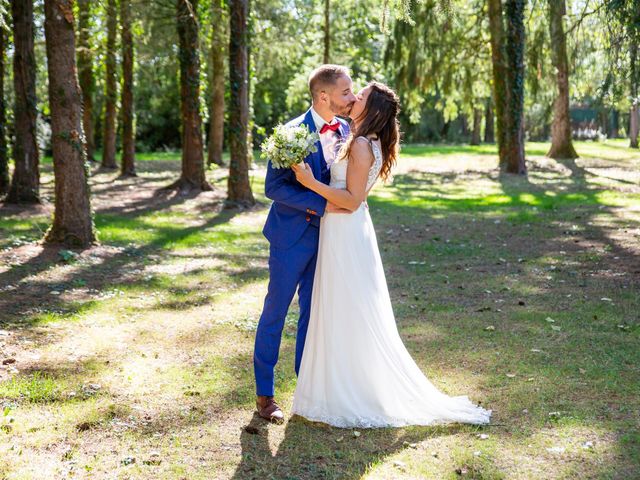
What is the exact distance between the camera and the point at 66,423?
4574mm

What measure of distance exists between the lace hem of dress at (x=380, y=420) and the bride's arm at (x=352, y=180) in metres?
1.28

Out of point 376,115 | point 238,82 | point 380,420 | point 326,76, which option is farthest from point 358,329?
point 238,82

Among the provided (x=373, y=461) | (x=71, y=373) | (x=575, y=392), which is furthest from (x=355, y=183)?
(x=71, y=373)

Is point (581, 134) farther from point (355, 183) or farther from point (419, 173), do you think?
point (355, 183)

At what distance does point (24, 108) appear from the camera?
12.8m

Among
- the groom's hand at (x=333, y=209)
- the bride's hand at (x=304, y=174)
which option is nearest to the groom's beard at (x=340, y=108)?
the bride's hand at (x=304, y=174)

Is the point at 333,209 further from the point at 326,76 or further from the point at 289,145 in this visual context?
the point at 326,76

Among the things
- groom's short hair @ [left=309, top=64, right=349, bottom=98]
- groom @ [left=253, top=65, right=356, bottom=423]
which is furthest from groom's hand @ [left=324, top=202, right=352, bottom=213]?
groom's short hair @ [left=309, top=64, right=349, bottom=98]

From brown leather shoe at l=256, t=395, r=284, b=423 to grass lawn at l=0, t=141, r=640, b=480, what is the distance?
0.07 meters

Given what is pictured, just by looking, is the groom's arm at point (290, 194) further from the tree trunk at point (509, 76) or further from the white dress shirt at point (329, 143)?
the tree trunk at point (509, 76)

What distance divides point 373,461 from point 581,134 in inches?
1901

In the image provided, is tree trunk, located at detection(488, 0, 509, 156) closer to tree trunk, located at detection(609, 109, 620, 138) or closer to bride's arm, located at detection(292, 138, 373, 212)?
bride's arm, located at detection(292, 138, 373, 212)

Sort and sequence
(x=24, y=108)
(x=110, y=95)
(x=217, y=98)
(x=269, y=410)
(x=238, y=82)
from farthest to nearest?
(x=217, y=98)
(x=110, y=95)
(x=238, y=82)
(x=24, y=108)
(x=269, y=410)

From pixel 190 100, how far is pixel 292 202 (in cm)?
1192
